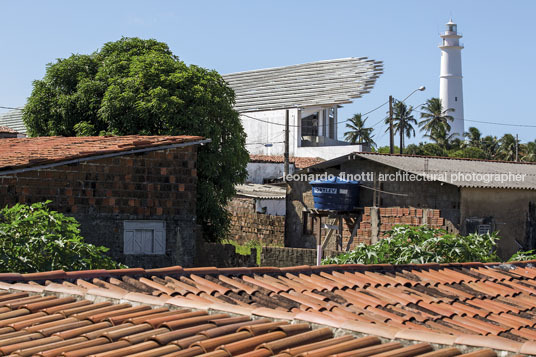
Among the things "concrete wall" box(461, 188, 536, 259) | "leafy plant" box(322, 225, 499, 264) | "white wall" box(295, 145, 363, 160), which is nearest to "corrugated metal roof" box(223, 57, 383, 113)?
"white wall" box(295, 145, 363, 160)

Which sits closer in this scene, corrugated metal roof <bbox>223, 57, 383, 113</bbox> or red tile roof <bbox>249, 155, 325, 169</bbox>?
red tile roof <bbox>249, 155, 325, 169</bbox>

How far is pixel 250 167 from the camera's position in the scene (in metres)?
44.2

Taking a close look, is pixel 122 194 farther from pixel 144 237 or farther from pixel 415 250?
pixel 415 250

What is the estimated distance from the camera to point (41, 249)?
11016 mm

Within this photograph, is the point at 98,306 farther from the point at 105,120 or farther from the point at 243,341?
the point at 105,120

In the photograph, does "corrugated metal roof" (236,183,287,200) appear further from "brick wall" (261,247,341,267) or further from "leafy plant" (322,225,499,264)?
"leafy plant" (322,225,499,264)

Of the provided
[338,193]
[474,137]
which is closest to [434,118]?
[474,137]

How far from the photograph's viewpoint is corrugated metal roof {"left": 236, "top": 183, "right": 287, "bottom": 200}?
3521 cm

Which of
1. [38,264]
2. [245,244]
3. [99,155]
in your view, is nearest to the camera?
[38,264]

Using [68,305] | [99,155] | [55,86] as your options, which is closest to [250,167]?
[55,86]

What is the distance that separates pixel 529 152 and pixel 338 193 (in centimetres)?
5127

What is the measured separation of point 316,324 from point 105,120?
21894mm

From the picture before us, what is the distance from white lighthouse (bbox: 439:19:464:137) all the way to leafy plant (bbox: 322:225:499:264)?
79605 mm

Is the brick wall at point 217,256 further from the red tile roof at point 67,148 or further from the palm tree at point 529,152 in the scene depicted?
the palm tree at point 529,152
